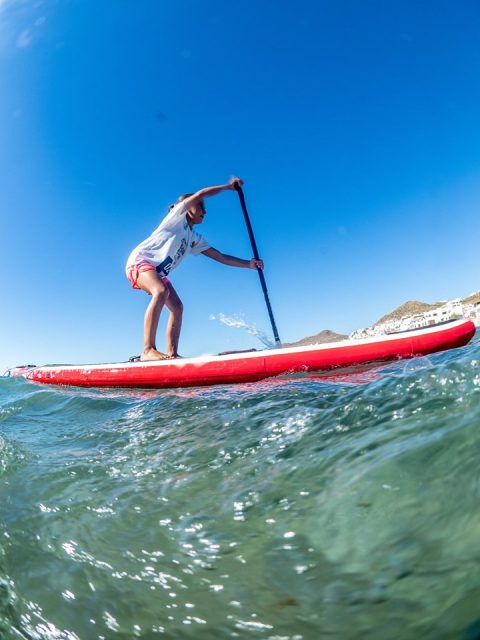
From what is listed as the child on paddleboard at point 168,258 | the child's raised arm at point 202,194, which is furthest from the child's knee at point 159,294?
the child's raised arm at point 202,194

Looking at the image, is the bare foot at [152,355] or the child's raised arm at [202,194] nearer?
the bare foot at [152,355]

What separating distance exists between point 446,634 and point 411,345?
4.50 meters

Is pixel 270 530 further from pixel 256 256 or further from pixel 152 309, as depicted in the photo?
pixel 256 256

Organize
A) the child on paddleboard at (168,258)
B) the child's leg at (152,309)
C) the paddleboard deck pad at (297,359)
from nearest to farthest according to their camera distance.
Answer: the paddleboard deck pad at (297,359)
the child's leg at (152,309)
the child on paddleboard at (168,258)

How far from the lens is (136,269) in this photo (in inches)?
260

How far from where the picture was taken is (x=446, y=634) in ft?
3.17

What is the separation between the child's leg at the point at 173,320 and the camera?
7.13m

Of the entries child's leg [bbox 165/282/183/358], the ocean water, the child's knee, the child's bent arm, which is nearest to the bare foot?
child's leg [bbox 165/282/183/358]

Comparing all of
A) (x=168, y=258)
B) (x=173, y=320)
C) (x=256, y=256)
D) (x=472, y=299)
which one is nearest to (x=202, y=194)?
(x=168, y=258)

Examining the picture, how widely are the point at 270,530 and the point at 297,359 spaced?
12.7ft

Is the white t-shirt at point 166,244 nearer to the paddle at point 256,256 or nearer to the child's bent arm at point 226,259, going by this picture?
the child's bent arm at point 226,259

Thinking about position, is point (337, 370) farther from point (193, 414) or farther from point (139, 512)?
point (139, 512)

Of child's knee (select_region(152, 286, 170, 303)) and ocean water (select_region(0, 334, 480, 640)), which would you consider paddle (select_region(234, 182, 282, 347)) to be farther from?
ocean water (select_region(0, 334, 480, 640))

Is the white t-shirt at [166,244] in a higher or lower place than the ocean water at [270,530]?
higher
